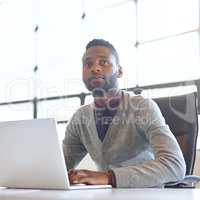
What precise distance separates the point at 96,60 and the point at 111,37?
2.51m

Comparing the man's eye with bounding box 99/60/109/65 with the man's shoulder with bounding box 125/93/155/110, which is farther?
the man's eye with bounding box 99/60/109/65

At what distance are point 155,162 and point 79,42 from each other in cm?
336

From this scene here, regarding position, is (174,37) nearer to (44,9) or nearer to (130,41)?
(130,41)

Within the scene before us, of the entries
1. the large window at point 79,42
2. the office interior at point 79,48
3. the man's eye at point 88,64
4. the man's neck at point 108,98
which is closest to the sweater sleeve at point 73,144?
the man's neck at point 108,98

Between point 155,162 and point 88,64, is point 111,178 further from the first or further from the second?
point 88,64

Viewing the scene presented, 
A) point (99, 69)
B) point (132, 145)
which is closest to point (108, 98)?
point (99, 69)

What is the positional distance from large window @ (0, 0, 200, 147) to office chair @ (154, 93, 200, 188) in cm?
153

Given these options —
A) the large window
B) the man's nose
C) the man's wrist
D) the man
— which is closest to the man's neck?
the man

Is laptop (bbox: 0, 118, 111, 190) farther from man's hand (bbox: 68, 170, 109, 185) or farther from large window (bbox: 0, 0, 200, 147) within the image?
large window (bbox: 0, 0, 200, 147)

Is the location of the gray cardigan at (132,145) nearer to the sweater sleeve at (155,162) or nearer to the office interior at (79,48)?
the sweater sleeve at (155,162)

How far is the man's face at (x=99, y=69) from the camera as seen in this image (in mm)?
1780

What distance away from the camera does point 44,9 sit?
16.4 ft

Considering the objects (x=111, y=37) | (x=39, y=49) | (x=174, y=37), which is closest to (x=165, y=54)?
(x=174, y=37)

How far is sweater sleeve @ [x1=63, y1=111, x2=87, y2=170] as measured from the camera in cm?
193
